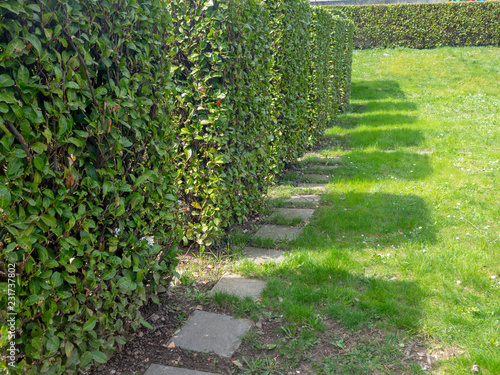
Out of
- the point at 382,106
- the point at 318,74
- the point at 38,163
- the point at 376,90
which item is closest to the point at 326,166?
the point at 318,74

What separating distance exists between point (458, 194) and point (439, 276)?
254cm

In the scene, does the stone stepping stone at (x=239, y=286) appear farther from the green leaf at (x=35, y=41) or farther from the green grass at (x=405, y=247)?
the green leaf at (x=35, y=41)

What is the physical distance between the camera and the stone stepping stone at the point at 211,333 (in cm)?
282

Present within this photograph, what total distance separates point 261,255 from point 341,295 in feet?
3.41

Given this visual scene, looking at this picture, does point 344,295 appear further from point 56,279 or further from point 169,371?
point 56,279

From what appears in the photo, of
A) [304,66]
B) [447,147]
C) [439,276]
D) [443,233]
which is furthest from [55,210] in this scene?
[447,147]

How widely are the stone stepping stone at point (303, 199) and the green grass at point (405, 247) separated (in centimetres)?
13

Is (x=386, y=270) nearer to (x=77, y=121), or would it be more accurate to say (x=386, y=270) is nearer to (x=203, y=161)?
(x=203, y=161)

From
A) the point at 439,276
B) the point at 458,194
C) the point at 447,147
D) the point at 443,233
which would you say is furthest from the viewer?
the point at 447,147

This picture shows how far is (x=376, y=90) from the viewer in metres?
15.3

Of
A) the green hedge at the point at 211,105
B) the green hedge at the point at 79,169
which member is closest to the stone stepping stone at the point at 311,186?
the green hedge at the point at 211,105

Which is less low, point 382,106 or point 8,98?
point 8,98

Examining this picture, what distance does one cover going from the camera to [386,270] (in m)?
3.80

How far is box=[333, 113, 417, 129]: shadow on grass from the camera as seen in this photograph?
10656mm
